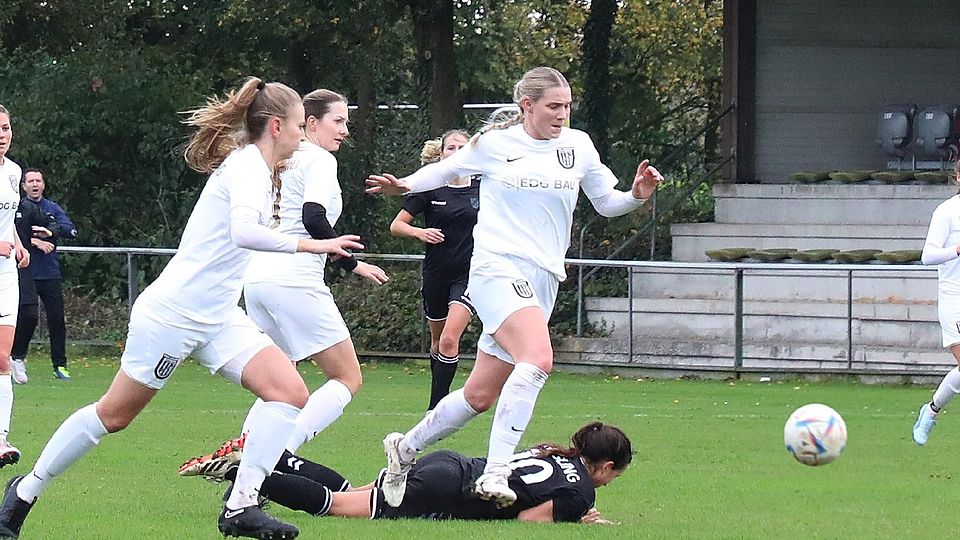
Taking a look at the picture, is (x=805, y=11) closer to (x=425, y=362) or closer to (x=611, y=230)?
(x=611, y=230)

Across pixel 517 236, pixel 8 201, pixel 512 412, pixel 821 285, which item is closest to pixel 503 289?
pixel 517 236

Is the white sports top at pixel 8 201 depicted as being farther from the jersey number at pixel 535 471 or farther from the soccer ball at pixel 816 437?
the soccer ball at pixel 816 437

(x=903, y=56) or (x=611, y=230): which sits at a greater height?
(x=903, y=56)

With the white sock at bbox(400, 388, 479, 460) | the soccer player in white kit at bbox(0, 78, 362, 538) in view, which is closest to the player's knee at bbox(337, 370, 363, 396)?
the white sock at bbox(400, 388, 479, 460)

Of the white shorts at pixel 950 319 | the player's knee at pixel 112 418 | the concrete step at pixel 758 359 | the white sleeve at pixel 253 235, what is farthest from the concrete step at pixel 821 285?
the white sleeve at pixel 253 235

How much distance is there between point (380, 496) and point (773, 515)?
1.97 metres

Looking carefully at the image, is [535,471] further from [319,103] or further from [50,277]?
[50,277]

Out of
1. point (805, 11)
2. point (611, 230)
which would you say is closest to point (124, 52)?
point (611, 230)

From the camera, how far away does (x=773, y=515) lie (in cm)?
838

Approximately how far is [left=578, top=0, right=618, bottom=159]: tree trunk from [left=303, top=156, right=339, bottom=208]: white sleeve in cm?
1682

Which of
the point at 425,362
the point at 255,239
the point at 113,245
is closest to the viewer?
the point at 255,239

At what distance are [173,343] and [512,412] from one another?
6.10 feet

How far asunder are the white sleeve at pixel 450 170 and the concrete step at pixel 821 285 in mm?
10361

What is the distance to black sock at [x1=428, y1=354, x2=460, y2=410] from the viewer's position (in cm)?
1330
